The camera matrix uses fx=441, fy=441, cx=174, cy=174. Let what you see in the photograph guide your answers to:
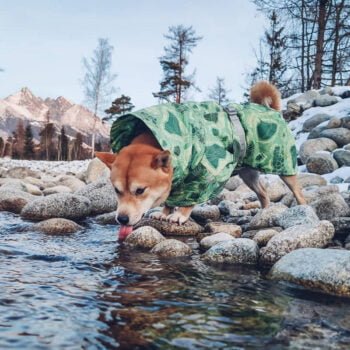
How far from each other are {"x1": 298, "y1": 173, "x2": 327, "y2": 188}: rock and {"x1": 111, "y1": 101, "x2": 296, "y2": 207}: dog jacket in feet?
9.97

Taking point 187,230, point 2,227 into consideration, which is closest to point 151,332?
point 187,230

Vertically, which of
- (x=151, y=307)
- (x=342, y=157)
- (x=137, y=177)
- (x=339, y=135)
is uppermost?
(x=339, y=135)

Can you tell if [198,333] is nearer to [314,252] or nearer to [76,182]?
[314,252]

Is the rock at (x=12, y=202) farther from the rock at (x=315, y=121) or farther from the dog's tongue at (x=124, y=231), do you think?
the rock at (x=315, y=121)

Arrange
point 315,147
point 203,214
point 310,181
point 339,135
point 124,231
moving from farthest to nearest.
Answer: point 339,135
point 315,147
point 310,181
point 203,214
point 124,231

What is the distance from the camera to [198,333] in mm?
2057

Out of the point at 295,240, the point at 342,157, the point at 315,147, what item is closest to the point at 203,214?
the point at 295,240

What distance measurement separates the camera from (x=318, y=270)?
9.70ft

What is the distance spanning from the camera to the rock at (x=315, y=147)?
1078 centimetres

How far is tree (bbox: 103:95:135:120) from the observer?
117ft

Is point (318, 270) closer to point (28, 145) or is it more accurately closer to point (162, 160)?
point (162, 160)

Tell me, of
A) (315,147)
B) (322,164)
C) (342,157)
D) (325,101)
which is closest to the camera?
(322,164)

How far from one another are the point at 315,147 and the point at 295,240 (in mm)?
7737

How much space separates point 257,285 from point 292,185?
302 cm
